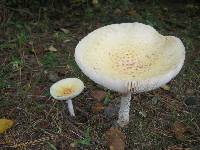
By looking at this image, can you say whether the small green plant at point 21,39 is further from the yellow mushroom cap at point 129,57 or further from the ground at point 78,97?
the yellow mushroom cap at point 129,57

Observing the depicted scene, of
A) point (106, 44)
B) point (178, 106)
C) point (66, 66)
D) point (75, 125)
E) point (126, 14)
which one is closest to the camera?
point (106, 44)

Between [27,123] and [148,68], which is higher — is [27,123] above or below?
below

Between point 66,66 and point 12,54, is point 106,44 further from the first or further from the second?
Answer: point 12,54

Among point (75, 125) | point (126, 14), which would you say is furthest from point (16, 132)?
point (126, 14)

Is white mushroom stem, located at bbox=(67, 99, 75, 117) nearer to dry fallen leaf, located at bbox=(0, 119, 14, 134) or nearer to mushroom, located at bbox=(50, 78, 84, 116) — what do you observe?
mushroom, located at bbox=(50, 78, 84, 116)

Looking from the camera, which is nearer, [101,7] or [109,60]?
[109,60]

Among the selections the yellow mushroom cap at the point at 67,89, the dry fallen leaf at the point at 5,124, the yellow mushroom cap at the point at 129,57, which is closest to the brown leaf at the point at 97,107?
the yellow mushroom cap at the point at 67,89

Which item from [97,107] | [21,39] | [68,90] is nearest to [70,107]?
[68,90]
